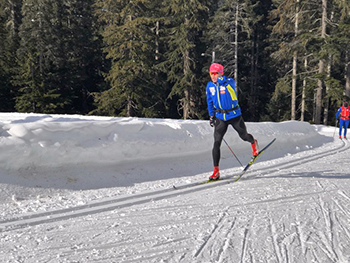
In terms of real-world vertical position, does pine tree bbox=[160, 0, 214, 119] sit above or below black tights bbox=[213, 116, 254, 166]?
above

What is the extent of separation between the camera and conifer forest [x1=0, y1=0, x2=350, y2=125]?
26344 mm

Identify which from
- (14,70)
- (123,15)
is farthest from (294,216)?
(14,70)

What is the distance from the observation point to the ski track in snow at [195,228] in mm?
2555

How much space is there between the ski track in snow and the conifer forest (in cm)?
2177

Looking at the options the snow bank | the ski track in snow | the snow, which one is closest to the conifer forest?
the snow bank

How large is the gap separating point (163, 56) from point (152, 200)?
27.9 meters

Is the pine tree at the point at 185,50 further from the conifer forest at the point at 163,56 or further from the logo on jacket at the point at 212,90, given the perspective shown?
the logo on jacket at the point at 212,90

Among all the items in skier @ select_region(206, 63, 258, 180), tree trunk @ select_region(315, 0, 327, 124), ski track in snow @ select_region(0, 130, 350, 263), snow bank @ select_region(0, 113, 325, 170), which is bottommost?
ski track in snow @ select_region(0, 130, 350, 263)

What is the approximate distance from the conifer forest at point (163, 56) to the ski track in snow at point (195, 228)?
21768mm

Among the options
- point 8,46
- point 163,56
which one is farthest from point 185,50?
point 8,46

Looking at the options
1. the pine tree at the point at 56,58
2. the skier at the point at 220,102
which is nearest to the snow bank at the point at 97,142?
the skier at the point at 220,102

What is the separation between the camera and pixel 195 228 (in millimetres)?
3100

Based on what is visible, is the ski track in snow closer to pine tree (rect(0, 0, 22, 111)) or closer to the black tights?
the black tights

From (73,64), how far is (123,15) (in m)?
9.01
